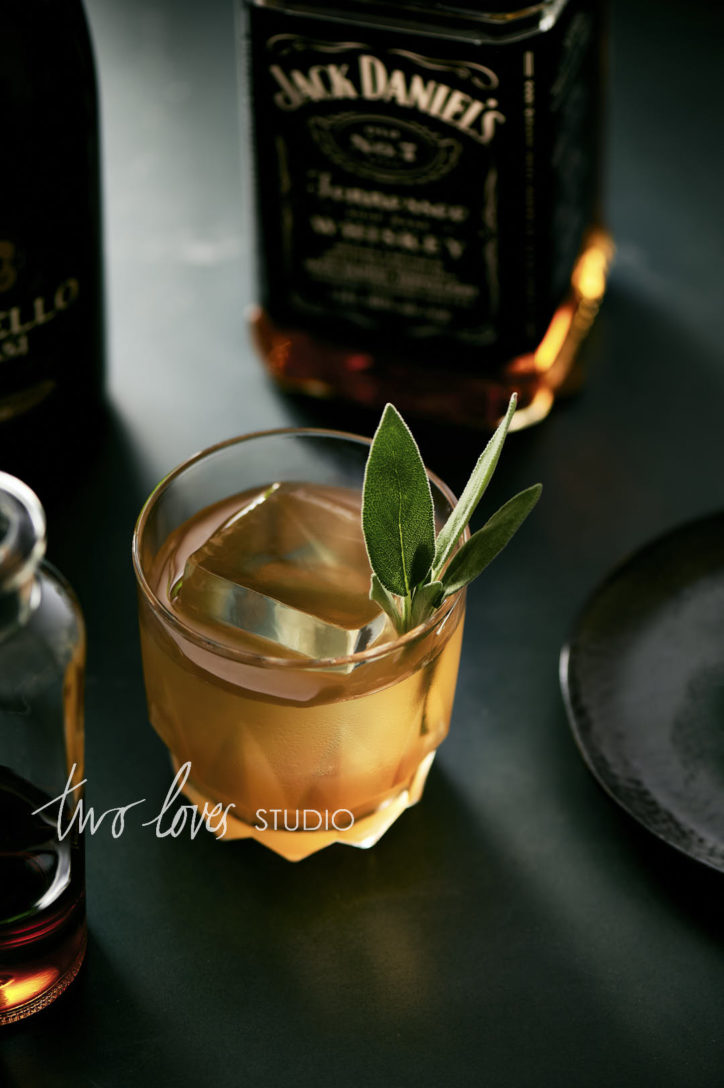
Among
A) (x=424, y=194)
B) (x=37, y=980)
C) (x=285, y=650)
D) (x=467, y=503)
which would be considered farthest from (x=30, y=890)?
(x=424, y=194)

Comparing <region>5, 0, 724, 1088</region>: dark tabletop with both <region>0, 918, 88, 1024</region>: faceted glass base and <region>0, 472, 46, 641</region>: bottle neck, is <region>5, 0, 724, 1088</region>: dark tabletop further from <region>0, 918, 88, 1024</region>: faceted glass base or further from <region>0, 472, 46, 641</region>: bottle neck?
<region>0, 472, 46, 641</region>: bottle neck

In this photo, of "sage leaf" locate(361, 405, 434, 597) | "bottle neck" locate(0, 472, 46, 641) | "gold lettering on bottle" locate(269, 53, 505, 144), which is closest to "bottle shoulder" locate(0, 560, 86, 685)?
"bottle neck" locate(0, 472, 46, 641)

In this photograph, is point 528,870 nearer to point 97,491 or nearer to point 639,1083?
point 639,1083

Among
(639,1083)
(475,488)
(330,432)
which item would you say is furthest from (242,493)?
(639,1083)

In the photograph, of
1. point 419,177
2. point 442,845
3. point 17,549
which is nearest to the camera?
point 17,549

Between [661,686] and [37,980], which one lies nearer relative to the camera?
[37,980]

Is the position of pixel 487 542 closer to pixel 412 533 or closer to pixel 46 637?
pixel 412 533
